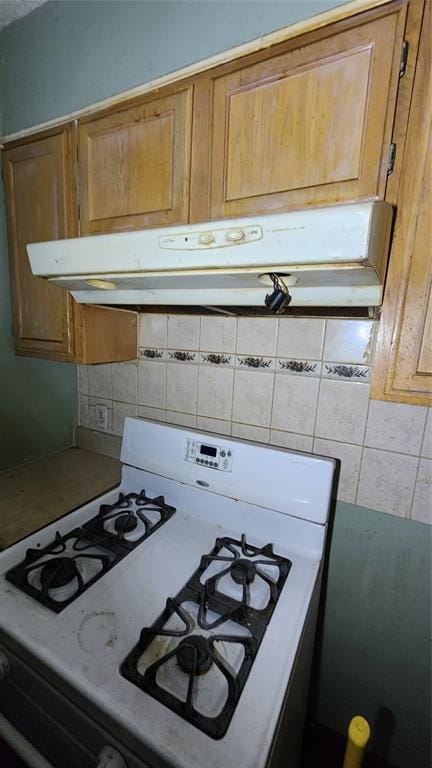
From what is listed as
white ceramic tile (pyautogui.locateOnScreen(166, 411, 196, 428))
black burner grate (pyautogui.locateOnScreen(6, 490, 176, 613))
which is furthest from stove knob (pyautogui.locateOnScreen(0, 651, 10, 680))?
white ceramic tile (pyautogui.locateOnScreen(166, 411, 196, 428))

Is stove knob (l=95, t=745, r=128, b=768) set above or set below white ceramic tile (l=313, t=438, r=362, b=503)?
below

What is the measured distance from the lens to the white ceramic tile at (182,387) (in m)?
1.16

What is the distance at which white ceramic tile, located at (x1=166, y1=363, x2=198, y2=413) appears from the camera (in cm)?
116

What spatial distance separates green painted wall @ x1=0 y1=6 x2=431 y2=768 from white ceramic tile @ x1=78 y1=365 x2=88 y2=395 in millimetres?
882

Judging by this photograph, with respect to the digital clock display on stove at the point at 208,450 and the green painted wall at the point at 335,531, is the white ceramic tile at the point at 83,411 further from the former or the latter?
the green painted wall at the point at 335,531

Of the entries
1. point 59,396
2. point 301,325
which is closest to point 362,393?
point 301,325

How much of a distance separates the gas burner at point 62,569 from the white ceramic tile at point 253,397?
1.78ft

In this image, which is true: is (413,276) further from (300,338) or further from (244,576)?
(244,576)

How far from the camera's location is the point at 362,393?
→ 0.91 metres

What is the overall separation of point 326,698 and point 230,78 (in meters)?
1.80

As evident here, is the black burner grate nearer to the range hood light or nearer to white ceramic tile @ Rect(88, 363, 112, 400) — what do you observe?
white ceramic tile @ Rect(88, 363, 112, 400)

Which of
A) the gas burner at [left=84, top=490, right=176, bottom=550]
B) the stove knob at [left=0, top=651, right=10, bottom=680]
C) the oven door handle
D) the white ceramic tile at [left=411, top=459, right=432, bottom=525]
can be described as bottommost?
the oven door handle

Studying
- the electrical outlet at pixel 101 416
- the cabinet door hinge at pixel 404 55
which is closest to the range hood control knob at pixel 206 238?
the cabinet door hinge at pixel 404 55

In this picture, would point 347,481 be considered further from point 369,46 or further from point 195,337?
point 369,46
